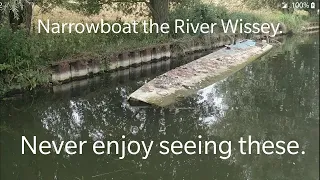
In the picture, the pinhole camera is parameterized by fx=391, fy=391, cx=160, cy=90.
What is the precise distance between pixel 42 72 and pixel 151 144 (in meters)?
4.29

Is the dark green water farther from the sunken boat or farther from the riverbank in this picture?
the riverbank

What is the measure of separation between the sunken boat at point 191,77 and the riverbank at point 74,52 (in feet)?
6.28

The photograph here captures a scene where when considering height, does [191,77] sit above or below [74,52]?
below

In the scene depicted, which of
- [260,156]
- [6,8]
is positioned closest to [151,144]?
[260,156]

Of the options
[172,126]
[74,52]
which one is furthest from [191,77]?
[74,52]

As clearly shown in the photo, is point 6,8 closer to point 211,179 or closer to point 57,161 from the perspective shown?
point 57,161

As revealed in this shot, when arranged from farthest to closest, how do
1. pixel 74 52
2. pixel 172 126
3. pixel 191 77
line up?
pixel 74 52, pixel 191 77, pixel 172 126

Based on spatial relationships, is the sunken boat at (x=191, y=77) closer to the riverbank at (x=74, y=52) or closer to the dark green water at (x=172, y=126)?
the dark green water at (x=172, y=126)

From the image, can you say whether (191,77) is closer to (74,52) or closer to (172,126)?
(172,126)

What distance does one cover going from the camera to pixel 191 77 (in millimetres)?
10336

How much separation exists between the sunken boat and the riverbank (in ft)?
6.28

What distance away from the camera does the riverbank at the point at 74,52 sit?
9203 mm

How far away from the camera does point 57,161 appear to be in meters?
6.29

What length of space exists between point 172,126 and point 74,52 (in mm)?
→ 4528
